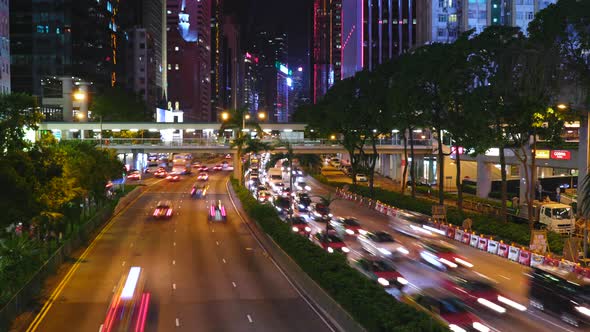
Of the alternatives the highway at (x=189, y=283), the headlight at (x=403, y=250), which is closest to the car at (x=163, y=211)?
the highway at (x=189, y=283)

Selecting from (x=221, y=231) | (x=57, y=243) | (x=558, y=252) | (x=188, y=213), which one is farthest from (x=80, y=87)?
(x=558, y=252)

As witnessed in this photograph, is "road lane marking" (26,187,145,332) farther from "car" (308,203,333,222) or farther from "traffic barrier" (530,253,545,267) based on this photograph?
"traffic barrier" (530,253,545,267)

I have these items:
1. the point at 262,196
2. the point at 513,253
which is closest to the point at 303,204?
the point at 262,196

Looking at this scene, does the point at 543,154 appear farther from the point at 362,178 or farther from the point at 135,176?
the point at 135,176

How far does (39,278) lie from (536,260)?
A: 26.1 metres

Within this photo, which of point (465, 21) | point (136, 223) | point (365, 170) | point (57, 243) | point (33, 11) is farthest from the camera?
point (33, 11)

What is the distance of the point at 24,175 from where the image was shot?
1203 inches

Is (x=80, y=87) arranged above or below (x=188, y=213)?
above

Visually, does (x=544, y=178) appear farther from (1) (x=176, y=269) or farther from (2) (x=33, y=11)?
(2) (x=33, y=11)

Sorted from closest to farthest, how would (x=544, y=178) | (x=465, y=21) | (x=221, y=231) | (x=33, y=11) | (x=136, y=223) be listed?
(x=221, y=231), (x=136, y=223), (x=544, y=178), (x=465, y=21), (x=33, y=11)

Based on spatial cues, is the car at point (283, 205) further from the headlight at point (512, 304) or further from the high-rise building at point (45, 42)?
the high-rise building at point (45, 42)

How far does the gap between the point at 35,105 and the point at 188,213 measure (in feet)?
95.2

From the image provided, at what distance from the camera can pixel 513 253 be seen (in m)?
36.5

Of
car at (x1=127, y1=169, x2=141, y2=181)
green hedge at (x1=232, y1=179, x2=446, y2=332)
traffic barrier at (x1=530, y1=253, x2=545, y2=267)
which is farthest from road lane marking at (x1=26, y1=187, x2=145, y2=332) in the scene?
car at (x1=127, y1=169, x2=141, y2=181)
